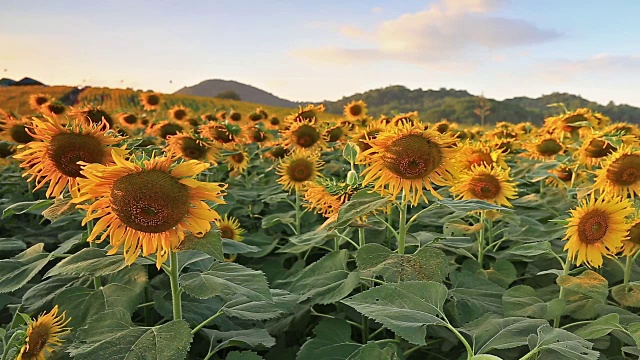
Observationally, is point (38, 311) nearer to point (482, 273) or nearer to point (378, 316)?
point (378, 316)

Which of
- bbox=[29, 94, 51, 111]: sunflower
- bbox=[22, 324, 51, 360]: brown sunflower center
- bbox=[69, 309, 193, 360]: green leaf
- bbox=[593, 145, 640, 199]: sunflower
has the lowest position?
bbox=[22, 324, 51, 360]: brown sunflower center

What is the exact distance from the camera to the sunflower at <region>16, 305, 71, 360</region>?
75.7 inches

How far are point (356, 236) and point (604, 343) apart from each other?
1.87 m

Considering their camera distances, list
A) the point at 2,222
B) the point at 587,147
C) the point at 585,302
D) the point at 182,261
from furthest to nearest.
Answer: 1. the point at 2,222
2. the point at 587,147
3. the point at 585,302
4. the point at 182,261

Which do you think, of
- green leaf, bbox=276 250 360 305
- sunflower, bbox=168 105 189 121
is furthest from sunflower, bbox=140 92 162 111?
green leaf, bbox=276 250 360 305

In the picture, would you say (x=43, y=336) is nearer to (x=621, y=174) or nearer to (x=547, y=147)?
(x=621, y=174)

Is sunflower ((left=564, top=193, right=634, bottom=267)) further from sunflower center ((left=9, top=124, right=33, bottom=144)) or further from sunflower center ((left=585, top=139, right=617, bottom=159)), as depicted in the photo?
sunflower center ((left=9, top=124, right=33, bottom=144))

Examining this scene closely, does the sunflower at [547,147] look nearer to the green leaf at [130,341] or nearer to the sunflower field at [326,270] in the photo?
the sunflower field at [326,270]

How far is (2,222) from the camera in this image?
482 cm

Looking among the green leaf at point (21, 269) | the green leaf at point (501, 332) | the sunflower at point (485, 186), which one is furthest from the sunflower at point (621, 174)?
the green leaf at point (21, 269)

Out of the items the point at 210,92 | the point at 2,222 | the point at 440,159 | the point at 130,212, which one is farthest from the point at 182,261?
the point at 210,92

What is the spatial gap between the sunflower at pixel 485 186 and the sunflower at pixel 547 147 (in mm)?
2170

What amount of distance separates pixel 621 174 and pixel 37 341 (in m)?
3.04

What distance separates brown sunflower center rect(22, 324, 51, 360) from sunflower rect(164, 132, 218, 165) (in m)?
2.37
